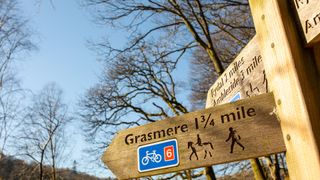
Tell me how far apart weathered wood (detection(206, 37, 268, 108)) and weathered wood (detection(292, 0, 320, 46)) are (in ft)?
1.70

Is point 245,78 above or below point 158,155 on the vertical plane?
above

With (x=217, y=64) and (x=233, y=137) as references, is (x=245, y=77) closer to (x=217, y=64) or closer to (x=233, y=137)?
(x=233, y=137)

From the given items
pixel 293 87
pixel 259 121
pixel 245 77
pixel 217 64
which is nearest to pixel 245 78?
pixel 245 77

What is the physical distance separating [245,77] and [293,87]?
0.79 m

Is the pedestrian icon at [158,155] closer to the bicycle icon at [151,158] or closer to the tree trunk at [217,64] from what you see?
the bicycle icon at [151,158]

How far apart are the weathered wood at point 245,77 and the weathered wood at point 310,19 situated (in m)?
0.52

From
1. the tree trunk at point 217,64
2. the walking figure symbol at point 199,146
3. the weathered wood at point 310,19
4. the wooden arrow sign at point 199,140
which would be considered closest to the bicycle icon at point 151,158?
the wooden arrow sign at point 199,140

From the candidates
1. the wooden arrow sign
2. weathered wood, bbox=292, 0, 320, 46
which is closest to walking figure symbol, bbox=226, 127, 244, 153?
the wooden arrow sign

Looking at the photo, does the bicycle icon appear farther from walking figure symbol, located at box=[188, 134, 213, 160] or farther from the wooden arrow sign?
walking figure symbol, located at box=[188, 134, 213, 160]

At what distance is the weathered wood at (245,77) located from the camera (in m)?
2.12

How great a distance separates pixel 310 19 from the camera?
151 cm

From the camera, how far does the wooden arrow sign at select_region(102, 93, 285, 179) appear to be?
1.75 meters

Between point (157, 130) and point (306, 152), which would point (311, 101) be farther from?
point (157, 130)

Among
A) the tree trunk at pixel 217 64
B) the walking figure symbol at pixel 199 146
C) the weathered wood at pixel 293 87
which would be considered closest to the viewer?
the weathered wood at pixel 293 87
